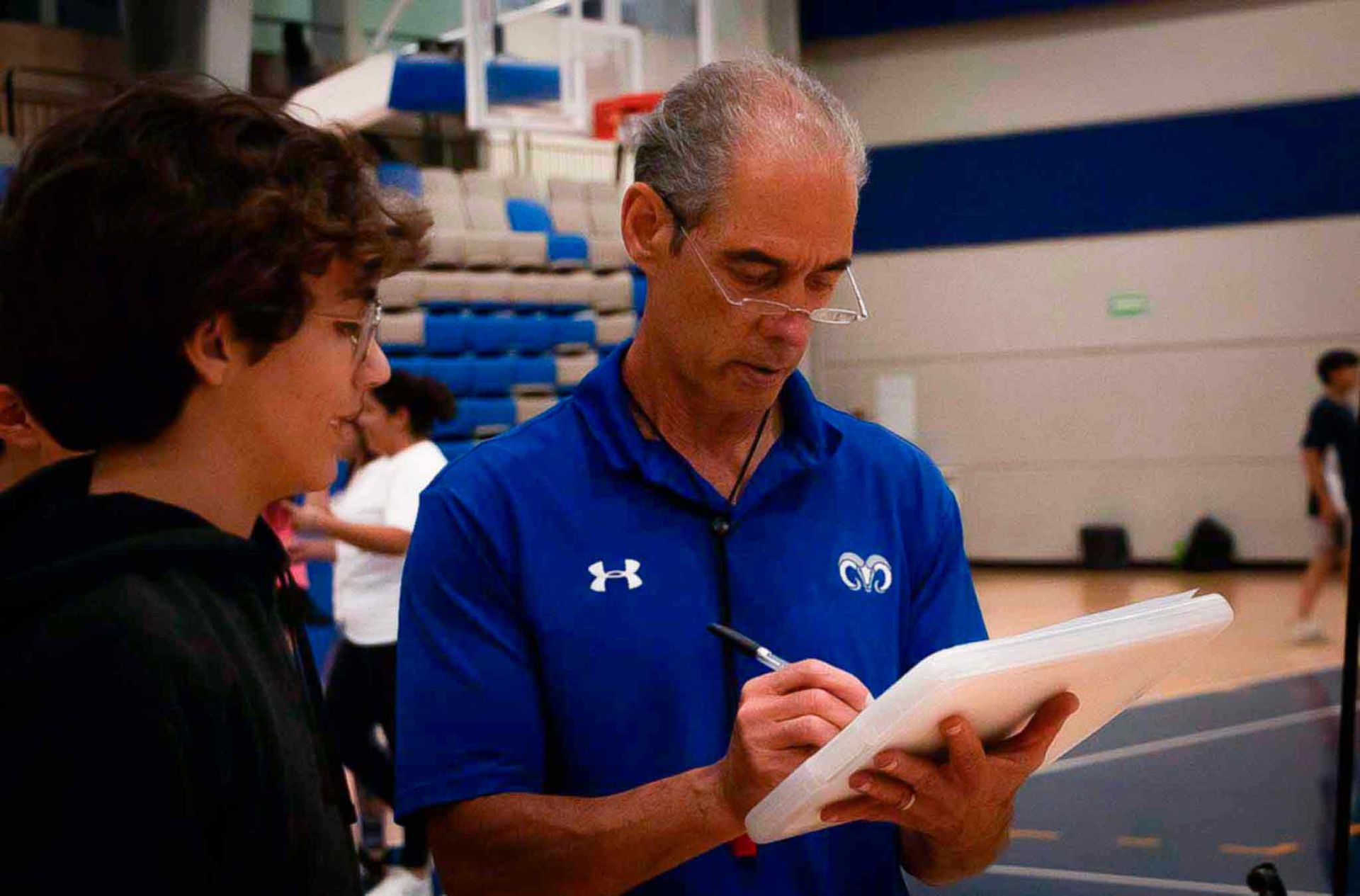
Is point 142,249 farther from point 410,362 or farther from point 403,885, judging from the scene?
point 410,362

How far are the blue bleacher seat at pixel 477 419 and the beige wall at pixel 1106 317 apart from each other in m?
5.00

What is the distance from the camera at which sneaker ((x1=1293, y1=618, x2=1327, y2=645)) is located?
32.6 feet

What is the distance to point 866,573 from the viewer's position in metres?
1.78

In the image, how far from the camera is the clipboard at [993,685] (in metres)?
1.29

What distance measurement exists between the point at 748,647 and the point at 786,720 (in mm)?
190

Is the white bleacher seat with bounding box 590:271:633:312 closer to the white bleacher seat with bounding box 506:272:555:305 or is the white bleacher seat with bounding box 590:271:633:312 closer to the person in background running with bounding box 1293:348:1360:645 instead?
the white bleacher seat with bounding box 506:272:555:305

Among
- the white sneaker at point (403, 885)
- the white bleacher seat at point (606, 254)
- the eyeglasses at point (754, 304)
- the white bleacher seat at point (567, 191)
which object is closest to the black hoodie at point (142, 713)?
the eyeglasses at point (754, 304)

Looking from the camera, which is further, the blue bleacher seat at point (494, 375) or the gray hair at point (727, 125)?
the blue bleacher seat at point (494, 375)

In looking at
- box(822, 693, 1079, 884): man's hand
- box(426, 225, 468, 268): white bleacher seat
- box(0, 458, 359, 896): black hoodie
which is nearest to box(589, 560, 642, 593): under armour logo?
box(822, 693, 1079, 884): man's hand

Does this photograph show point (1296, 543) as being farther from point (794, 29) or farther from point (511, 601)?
point (511, 601)

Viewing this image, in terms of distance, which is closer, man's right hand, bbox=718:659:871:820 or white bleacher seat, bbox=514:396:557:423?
man's right hand, bbox=718:659:871:820

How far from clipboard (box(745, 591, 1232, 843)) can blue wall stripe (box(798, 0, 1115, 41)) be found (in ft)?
47.6

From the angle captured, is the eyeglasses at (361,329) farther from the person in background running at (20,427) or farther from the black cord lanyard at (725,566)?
the black cord lanyard at (725,566)

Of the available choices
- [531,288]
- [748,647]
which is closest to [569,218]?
[531,288]
